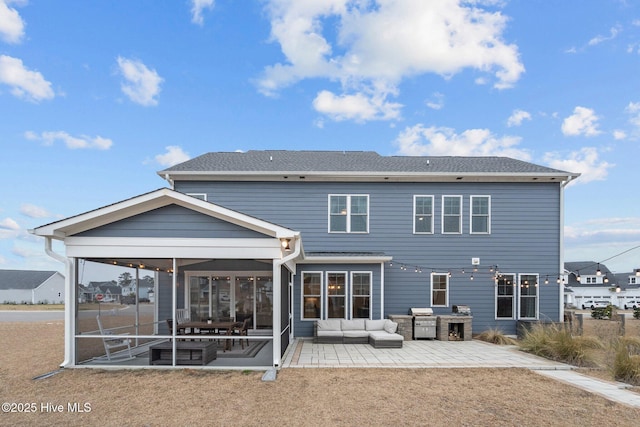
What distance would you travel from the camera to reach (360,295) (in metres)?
11.7

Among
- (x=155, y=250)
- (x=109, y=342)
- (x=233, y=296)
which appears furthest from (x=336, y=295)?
(x=109, y=342)

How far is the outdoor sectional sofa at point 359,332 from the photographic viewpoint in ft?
32.2

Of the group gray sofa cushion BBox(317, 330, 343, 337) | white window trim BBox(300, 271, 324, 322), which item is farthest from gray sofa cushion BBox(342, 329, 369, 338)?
white window trim BBox(300, 271, 324, 322)

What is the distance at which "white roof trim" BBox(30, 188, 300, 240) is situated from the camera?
714 centimetres

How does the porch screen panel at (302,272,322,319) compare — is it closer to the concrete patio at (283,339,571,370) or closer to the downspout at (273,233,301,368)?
the concrete patio at (283,339,571,370)

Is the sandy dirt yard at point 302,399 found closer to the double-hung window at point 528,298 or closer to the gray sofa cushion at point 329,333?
the gray sofa cushion at point 329,333

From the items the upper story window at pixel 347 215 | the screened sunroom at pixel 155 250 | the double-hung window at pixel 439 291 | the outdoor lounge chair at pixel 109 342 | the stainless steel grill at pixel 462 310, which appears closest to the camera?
the screened sunroom at pixel 155 250

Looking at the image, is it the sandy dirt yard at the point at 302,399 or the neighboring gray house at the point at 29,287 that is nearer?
the sandy dirt yard at the point at 302,399

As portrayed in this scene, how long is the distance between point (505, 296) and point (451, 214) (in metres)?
3.25

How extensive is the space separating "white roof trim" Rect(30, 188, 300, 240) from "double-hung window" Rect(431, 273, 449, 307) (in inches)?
266

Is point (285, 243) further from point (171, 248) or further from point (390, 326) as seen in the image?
point (390, 326)

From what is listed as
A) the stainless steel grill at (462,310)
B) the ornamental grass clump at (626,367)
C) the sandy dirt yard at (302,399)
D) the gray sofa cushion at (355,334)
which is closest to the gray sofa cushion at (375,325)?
the gray sofa cushion at (355,334)

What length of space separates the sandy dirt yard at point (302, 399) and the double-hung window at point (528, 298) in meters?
5.42

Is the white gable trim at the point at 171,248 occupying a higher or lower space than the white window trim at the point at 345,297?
higher
